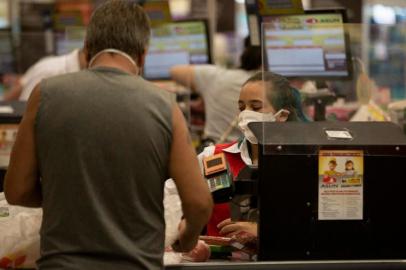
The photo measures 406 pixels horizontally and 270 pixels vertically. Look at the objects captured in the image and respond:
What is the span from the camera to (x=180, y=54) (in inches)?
265

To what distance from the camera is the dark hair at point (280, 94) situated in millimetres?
3225

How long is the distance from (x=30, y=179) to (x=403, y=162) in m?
1.22

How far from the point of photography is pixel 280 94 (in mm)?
3258

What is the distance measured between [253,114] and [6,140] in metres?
1.39

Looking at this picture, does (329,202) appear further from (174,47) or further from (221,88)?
(174,47)

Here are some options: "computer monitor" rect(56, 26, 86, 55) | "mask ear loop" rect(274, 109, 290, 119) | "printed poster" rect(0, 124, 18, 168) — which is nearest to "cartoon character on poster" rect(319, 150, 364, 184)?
"mask ear loop" rect(274, 109, 290, 119)

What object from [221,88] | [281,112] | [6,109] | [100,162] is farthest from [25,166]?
[221,88]

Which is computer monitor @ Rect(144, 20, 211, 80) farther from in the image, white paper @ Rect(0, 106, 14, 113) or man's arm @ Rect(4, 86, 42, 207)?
man's arm @ Rect(4, 86, 42, 207)

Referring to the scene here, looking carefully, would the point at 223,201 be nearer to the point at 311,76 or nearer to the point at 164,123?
the point at 164,123

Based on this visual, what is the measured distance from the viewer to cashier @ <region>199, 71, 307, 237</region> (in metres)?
3.18

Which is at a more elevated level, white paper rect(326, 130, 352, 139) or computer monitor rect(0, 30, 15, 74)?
white paper rect(326, 130, 352, 139)

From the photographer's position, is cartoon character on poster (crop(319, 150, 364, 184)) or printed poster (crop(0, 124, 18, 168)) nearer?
cartoon character on poster (crop(319, 150, 364, 184))

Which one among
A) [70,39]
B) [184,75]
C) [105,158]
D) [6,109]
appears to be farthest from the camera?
[70,39]

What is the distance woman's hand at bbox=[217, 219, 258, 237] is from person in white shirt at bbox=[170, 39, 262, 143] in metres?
1.81
